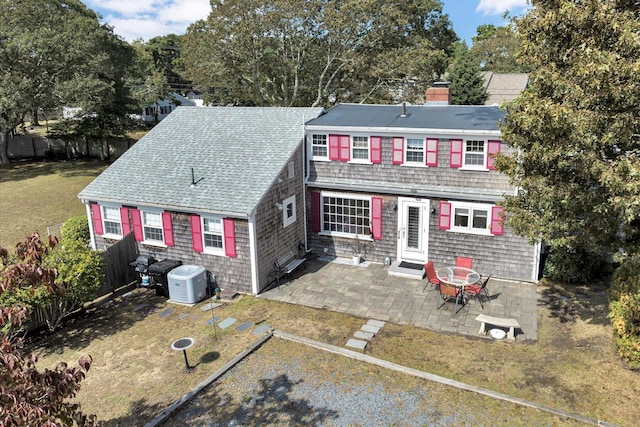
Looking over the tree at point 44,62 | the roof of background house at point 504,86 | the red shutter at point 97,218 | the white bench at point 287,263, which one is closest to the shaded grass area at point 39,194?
the tree at point 44,62

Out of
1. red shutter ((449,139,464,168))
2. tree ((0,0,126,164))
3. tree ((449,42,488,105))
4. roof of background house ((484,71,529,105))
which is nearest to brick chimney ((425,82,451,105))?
red shutter ((449,139,464,168))

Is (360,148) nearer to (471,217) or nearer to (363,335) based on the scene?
(471,217)

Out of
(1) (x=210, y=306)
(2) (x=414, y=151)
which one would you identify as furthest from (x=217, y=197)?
(2) (x=414, y=151)

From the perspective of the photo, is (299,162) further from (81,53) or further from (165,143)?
(81,53)

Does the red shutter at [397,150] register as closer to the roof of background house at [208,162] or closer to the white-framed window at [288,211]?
the roof of background house at [208,162]

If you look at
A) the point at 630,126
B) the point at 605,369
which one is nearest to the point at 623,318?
the point at 605,369
